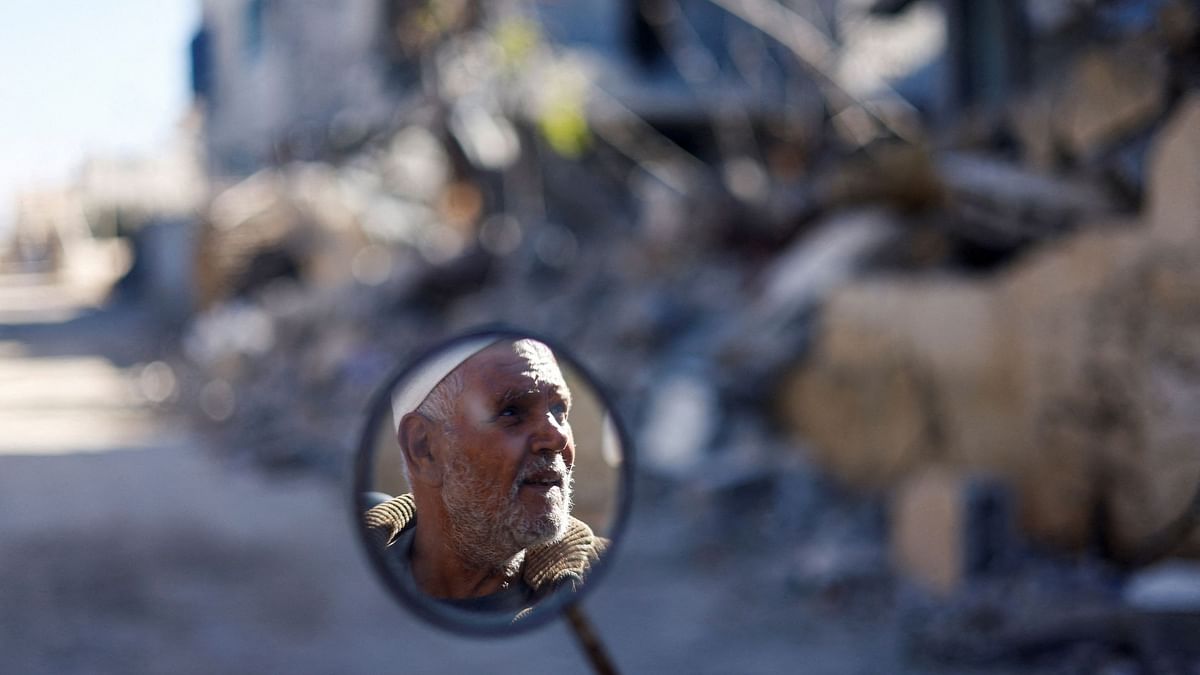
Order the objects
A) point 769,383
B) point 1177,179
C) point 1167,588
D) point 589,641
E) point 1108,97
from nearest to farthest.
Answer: point 589,641 < point 1167,588 < point 1177,179 < point 1108,97 < point 769,383

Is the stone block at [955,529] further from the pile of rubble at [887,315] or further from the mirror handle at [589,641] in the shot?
the mirror handle at [589,641]

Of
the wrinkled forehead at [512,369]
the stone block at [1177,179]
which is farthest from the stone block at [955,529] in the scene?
the wrinkled forehead at [512,369]

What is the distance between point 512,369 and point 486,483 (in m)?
0.15

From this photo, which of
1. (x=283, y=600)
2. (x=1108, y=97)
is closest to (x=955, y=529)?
(x=1108, y=97)

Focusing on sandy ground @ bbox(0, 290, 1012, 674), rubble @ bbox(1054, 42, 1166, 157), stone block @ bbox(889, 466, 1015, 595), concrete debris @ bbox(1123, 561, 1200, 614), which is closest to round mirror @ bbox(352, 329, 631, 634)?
concrete debris @ bbox(1123, 561, 1200, 614)

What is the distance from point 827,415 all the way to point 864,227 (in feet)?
4.39

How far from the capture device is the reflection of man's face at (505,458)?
1.25m

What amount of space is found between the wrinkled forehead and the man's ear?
84 mm

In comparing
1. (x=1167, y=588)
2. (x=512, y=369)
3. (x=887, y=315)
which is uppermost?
(x=887, y=315)

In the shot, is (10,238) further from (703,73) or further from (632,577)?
(632,577)

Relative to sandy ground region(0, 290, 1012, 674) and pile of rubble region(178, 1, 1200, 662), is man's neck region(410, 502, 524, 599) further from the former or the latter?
pile of rubble region(178, 1, 1200, 662)

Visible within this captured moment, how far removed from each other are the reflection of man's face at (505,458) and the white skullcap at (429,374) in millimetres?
31

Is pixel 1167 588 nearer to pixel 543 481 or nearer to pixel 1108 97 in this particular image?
pixel 1108 97

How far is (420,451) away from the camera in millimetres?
1292
